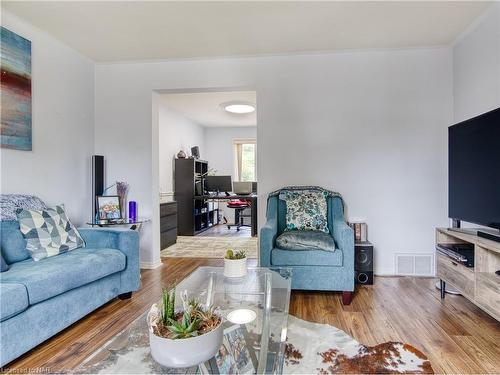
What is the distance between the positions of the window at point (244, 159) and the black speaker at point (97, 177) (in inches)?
172

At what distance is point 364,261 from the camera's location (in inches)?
118

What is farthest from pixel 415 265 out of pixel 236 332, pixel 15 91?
pixel 15 91

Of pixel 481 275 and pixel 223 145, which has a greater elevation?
pixel 223 145

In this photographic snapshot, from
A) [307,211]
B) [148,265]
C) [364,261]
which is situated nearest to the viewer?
[364,261]

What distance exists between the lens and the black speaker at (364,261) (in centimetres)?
296

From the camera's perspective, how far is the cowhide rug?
3.82 ft

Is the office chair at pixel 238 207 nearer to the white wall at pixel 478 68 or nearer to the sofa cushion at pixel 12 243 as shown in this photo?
the white wall at pixel 478 68

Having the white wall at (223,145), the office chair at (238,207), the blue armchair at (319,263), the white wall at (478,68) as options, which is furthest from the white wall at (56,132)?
the white wall at (223,145)

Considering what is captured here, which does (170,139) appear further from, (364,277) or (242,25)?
(364,277)

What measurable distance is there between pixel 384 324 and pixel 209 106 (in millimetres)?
4621

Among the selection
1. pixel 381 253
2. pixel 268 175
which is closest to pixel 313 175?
pixel 268 175

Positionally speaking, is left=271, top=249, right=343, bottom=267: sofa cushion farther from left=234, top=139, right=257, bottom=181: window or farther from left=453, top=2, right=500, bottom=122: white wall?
left=234, top=139, right=257, bottom=181: window

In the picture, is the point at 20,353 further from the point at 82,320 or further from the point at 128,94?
the point at 128,94

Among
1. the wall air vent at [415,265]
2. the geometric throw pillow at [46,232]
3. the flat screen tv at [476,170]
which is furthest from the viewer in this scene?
the wall air vent at [415,265]
